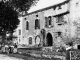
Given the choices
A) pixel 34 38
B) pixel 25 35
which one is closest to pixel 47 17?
pixel 34 38

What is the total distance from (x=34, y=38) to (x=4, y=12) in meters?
8.57

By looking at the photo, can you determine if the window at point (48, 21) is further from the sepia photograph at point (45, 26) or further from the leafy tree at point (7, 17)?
the leafy tree at point (7, 17)

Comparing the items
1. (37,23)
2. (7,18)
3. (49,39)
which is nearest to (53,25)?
(49,39)

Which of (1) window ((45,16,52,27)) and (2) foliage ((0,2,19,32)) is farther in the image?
(1) window ((45,16,52,27))

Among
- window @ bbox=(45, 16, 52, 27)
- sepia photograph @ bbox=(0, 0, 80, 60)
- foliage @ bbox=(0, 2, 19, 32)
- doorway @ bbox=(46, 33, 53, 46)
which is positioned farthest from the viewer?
doorway @ bbox=(46, 33, 53, 46)

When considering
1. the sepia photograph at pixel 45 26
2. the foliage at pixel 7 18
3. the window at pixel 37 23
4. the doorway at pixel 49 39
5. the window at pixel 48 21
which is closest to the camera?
the sepia photograph at pixel 45 26

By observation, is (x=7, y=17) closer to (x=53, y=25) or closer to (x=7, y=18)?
(x=7, y=18)

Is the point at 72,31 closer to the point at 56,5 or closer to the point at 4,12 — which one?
the point at 56,5

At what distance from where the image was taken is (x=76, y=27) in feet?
75.2

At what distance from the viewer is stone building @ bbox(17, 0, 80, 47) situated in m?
23.3

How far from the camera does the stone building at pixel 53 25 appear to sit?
2333 centimetres

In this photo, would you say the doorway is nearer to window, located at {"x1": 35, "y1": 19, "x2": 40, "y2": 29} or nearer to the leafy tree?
window, located at {"x1": 35, "y1": 19, "x2": 40, "y2": 29}

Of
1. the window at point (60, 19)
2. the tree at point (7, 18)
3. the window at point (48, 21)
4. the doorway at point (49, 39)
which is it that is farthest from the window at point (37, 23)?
the window at point (60, 19)

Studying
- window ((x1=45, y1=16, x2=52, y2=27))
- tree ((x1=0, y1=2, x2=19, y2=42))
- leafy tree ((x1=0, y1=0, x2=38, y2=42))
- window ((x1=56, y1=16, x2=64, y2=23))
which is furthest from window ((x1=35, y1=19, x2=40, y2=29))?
window ((x1=56, y1=16, x2=64, y2=23))
